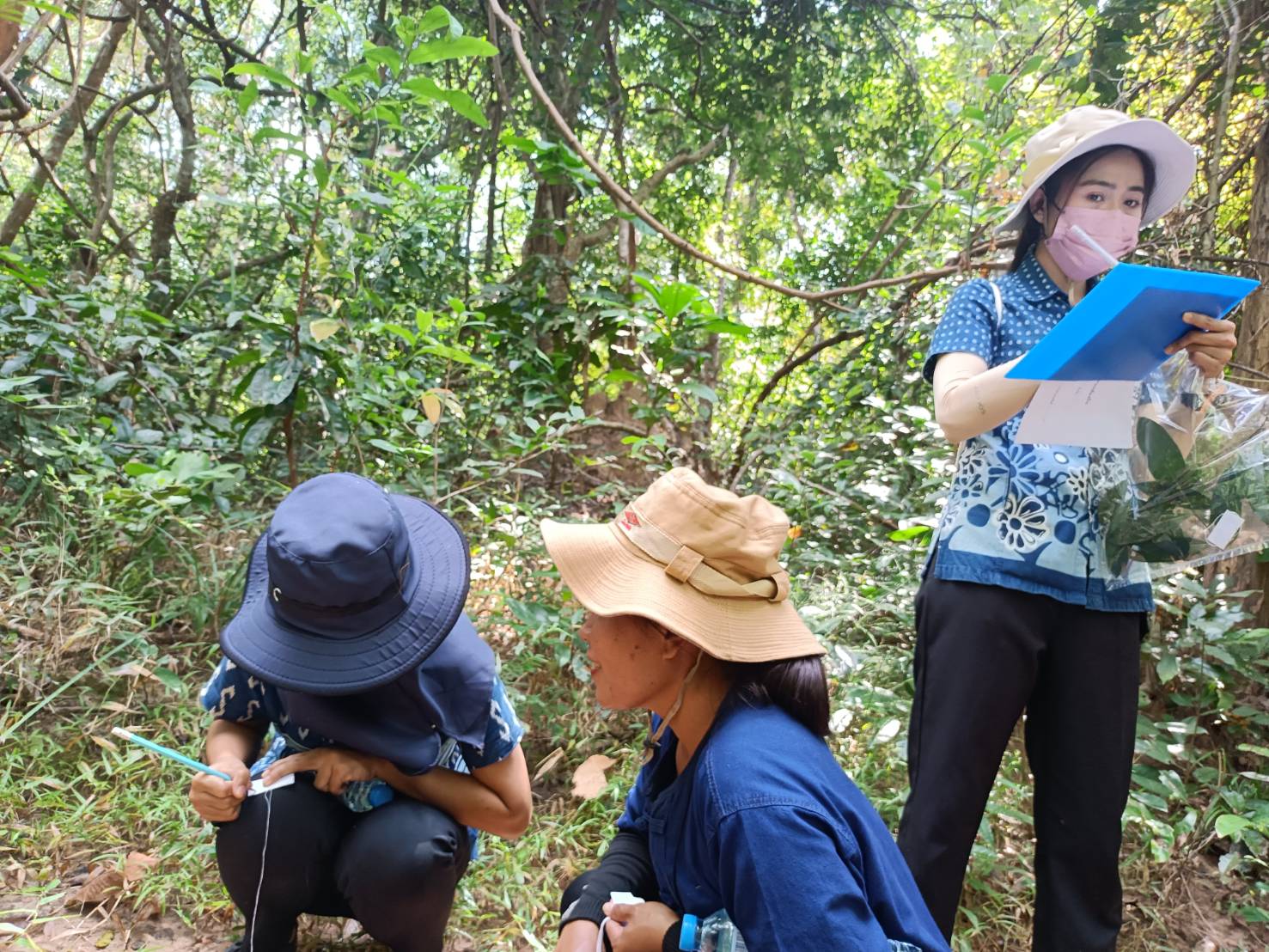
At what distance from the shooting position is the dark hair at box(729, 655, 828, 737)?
1.14 meters

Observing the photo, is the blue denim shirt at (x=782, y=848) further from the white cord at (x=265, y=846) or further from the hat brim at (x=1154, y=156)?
the hat brim at (x=1154, y=156)

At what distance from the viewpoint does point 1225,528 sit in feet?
4.91

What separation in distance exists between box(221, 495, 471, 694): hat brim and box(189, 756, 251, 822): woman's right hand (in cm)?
Answer: 25

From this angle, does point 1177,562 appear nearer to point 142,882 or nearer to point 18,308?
point 142,882

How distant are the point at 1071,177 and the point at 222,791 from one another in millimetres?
1728

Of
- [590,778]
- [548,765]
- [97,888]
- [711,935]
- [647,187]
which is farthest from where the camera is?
[647,187]

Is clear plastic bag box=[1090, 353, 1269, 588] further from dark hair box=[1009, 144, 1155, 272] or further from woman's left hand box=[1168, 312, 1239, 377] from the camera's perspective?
dark hair box=[1009, 144, 1155, 272]

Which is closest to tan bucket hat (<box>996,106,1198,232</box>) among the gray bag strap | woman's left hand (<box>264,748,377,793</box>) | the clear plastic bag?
the gray bag strap

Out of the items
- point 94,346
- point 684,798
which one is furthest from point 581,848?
point 94,346

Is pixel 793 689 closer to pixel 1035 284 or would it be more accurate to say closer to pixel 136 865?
pixel 1035 284

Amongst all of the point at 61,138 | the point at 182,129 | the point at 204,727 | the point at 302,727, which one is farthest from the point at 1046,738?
the point at 61,138

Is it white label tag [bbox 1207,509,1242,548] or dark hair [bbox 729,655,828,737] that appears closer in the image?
dark hair [bbox 729,655,828,737]

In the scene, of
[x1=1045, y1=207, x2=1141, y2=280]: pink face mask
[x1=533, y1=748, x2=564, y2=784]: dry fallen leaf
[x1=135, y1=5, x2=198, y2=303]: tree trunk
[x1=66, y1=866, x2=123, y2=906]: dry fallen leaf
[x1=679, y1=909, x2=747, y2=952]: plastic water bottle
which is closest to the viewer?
[x1=679, y1=909, x2=747, y2=952]: plastic water bottle

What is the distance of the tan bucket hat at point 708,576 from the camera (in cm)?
114
